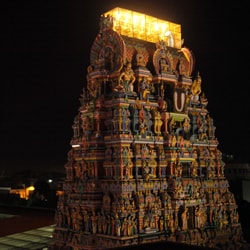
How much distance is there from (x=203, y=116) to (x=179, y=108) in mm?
1605

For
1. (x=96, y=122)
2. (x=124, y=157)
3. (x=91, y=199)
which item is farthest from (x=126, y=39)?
(x=91, y=199)

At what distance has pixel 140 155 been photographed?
582 inches

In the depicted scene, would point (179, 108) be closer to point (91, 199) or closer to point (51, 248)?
point (91, 199)

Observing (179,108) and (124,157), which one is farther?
(179,108)

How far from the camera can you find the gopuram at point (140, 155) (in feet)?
47.1

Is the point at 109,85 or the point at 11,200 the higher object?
the point at 109,85

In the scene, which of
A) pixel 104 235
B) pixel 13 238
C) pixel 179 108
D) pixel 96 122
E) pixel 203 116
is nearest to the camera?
pixel 104 235

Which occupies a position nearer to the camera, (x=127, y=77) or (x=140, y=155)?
(x=140, y=155)

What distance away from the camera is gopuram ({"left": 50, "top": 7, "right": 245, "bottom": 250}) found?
1434cm

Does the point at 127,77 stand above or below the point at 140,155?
above

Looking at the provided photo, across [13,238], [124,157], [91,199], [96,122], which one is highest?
[96,122]

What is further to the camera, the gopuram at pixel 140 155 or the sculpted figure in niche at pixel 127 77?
the sculpted figure in niche at pixel 127 77

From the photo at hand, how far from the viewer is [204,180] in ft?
55.5

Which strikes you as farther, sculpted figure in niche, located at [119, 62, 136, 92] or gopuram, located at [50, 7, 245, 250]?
sculpted figure in niche, located at [119, 62, 136, 92]
